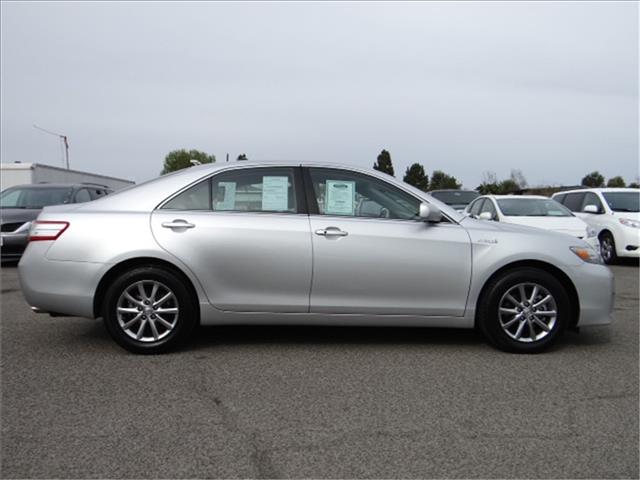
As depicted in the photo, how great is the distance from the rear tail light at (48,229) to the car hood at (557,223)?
7.47 meters

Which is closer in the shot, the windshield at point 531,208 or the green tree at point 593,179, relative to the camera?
the windshield at point 531,208

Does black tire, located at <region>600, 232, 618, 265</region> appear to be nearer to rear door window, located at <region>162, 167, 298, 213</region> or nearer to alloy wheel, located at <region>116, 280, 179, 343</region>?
rear door window, located at <region>162, 167, 298, 213</region>

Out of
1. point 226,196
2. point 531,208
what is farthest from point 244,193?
point 531,208

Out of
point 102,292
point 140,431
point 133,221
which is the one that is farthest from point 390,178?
point 140,431

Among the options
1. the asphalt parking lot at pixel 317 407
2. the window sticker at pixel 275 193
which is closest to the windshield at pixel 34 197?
the asphalt parking lot at pixel 317 407

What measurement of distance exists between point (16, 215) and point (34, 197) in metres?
1.11

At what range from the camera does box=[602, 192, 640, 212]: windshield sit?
38.4 ft

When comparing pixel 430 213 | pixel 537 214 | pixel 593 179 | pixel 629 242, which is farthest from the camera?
pixel 593 179

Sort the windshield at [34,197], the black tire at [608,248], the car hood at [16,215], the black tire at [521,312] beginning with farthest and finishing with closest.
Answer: the black tire at [608,248], the windshield at [34,197], the car hood at [16,215], the black tire at [521,312]

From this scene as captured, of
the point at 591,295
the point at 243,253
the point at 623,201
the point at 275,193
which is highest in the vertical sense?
the point at 623,201

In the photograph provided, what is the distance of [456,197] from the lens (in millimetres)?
18344

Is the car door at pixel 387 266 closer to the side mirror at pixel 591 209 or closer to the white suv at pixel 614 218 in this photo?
the white suv at pixel 614 218

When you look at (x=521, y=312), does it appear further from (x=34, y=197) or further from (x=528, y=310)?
(x=34, y=197)

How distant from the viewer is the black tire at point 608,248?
37.6 feet
